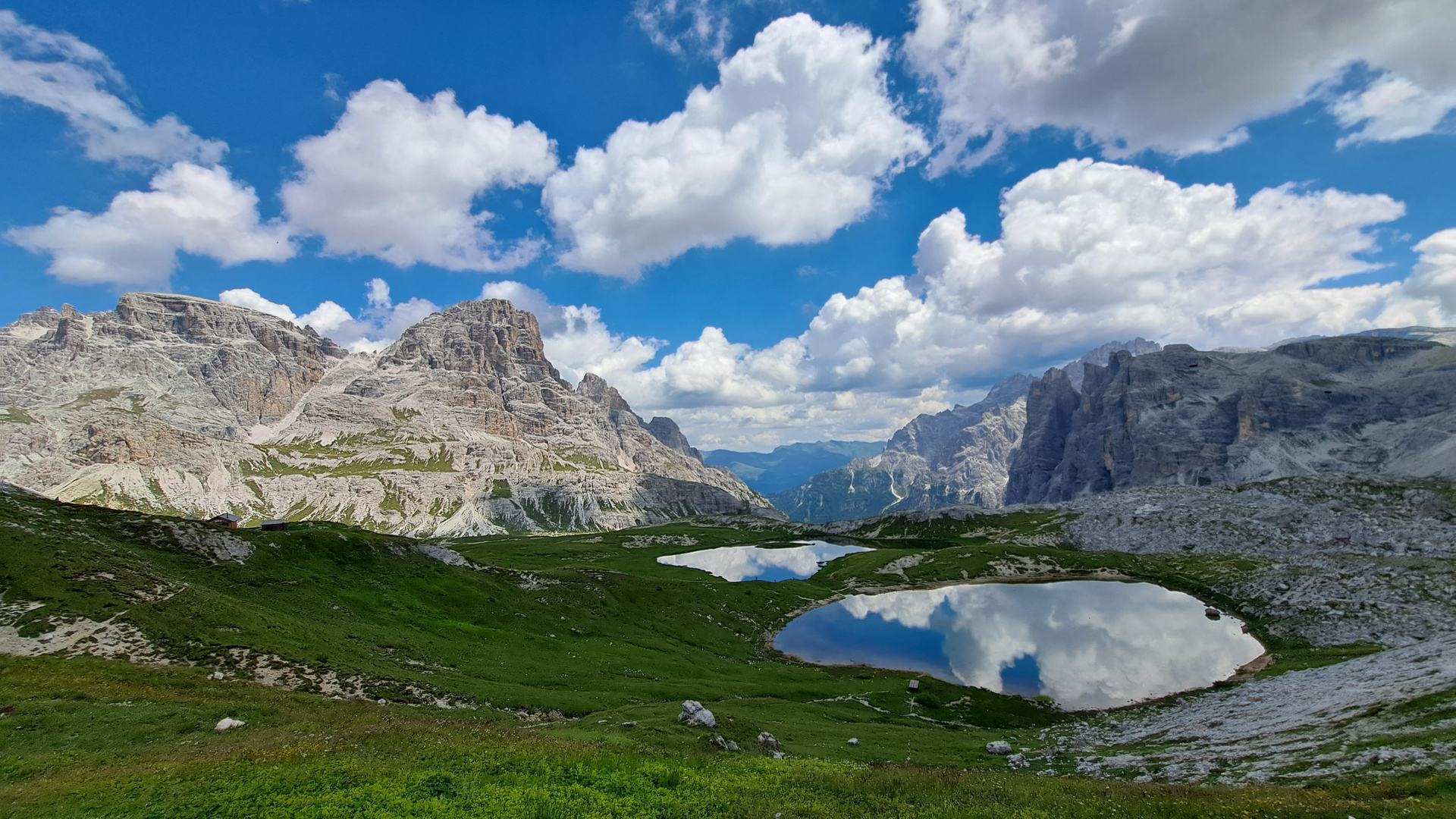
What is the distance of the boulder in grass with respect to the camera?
32.1 metres

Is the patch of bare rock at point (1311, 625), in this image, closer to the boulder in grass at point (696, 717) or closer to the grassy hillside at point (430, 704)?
the grassy hillside at point (430, 704)

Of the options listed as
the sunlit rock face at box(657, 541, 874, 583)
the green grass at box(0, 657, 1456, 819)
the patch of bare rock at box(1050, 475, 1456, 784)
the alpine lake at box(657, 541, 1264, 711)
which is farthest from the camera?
the sunlit rock face at box(657, 541, 874, 583)

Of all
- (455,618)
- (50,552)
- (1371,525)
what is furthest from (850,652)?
(1371,525)

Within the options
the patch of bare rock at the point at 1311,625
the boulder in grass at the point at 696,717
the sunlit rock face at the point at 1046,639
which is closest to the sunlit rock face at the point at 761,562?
the sunlit rock face at the point at 1046,639

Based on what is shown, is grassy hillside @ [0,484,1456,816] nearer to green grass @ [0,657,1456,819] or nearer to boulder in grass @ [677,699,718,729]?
green grass @ [0,657,1456,819]

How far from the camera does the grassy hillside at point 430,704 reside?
1720 cm

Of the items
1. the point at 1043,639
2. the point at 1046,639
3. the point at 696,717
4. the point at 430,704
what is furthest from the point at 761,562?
the point at 696,717

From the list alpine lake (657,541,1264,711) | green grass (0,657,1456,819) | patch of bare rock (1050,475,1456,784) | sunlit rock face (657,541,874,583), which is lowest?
sunlit rock face (657,541,874,583)

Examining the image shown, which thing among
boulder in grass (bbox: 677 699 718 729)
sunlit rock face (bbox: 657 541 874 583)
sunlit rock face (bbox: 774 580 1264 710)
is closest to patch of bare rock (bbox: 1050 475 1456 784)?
sunlit rock face (bbox: 774 580 1264 710)

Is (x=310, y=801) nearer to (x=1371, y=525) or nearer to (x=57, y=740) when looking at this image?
(x=57, y=740)

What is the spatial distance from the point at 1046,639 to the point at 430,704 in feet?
245

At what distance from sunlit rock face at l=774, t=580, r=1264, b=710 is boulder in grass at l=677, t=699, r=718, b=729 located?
4116cm

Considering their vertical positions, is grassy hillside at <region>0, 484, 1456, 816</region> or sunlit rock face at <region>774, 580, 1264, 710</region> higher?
grassy hillside at <region>0, 484, 1456, 816</region>

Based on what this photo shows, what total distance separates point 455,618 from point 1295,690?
71304 millimetres
